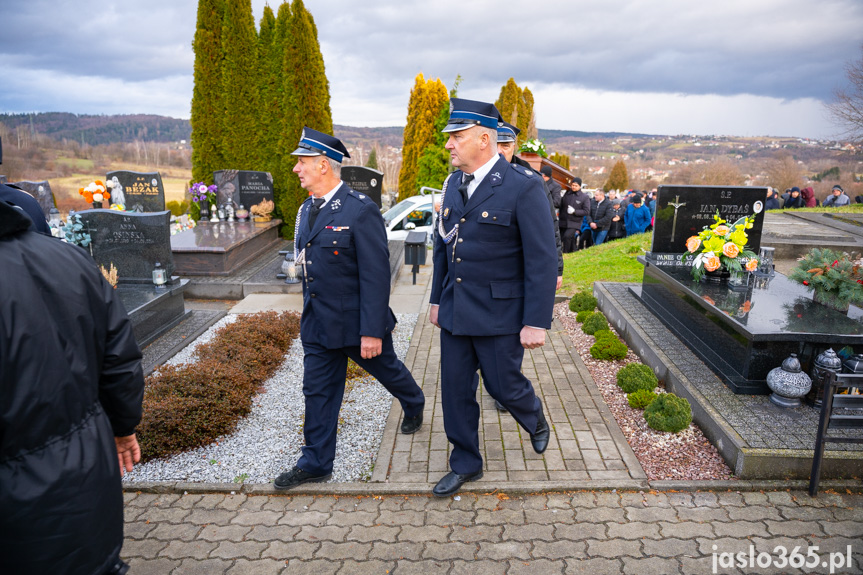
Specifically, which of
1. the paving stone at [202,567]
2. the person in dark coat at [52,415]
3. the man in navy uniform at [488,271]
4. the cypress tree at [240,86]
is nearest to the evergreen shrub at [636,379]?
the man in navy uniform at [488,271]

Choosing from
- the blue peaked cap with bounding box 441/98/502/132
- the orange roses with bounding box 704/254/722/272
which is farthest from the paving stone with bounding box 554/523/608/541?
the orange roses with bounding box 704/254/722/272

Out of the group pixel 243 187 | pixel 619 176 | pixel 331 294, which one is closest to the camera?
pixel 331 294

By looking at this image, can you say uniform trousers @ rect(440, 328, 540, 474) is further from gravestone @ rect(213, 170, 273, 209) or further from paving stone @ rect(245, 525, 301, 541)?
gravestone @ rect(213, 170, 273, 209)

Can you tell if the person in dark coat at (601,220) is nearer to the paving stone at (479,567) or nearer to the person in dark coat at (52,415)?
the paving stone at (479,567)

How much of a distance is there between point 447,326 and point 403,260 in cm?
759

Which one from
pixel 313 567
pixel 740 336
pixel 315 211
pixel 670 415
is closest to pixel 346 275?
pixel 315 211

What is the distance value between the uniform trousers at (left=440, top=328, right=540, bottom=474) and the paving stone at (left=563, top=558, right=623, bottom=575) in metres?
0.84

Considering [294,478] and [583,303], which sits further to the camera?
[583,303]

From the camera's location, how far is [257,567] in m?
2.88

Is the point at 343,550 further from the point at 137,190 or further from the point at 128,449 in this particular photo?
the point at 137,190

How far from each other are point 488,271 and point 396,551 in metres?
1.63

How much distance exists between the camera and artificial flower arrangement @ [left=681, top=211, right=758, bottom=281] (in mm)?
5652

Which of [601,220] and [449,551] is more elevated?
[601,220]

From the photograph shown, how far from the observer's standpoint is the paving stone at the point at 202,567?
2844 mm
